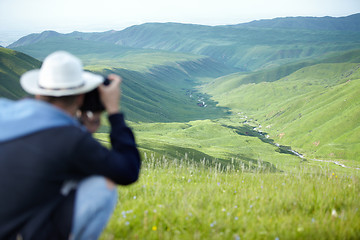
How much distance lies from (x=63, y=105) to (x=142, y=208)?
247 centimetres

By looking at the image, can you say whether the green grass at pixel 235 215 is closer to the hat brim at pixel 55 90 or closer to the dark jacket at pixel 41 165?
the dark jacket at pixel 41 165

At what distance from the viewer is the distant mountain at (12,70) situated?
10860cm

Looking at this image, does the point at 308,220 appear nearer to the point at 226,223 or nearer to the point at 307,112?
the point at 226,223

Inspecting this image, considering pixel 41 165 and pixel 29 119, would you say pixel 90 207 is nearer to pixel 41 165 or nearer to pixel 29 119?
pixel 41 165

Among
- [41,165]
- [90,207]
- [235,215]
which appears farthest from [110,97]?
[235,215]

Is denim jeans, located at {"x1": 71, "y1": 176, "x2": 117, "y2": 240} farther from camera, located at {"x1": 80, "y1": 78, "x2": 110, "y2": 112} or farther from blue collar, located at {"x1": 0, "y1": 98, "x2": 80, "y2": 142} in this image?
camera, located at {"x1": 80, "y1": 78, "x2": 110, "y2": 112}

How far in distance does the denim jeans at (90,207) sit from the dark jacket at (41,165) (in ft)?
0.31

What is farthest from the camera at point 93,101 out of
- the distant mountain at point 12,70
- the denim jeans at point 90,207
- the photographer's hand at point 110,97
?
the distant mountain at point 12,70

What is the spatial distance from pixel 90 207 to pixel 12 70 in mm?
149187

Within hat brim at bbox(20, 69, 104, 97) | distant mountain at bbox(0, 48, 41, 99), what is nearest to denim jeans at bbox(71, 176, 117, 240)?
hat brim at bbox(20, 69, 104, 97)

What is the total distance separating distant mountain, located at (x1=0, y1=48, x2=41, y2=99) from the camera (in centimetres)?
10860

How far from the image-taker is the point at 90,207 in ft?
11.0

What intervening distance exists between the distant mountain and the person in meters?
110

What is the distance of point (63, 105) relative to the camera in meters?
3.57
